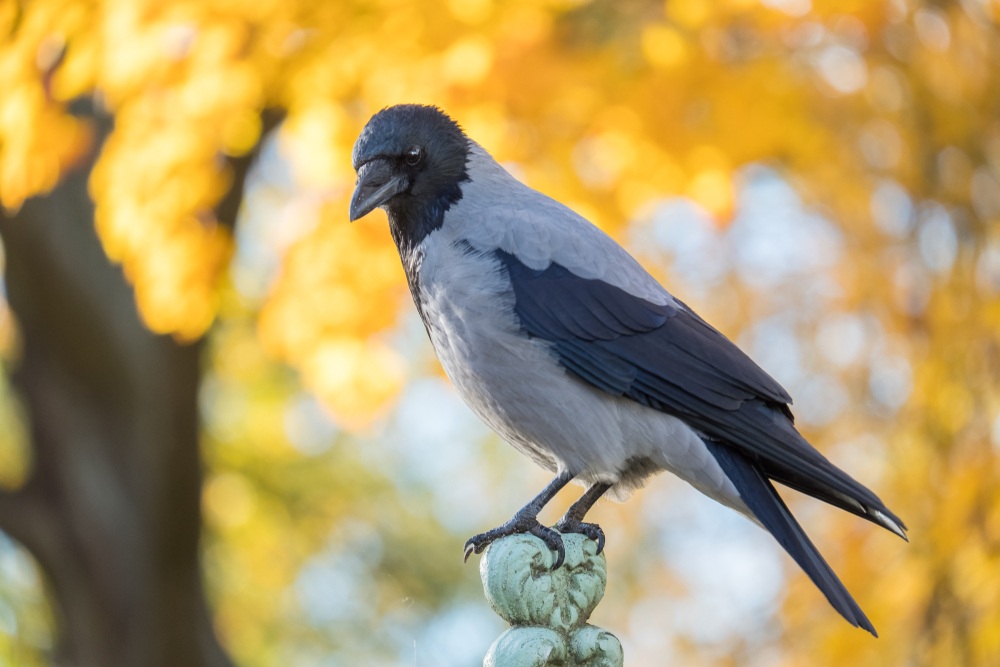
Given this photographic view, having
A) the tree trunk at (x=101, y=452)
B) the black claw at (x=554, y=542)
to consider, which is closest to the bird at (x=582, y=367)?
the black claw at (x=554, y=542)

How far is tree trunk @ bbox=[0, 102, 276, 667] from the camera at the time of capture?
539 centimetres

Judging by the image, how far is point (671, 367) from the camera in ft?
7.16

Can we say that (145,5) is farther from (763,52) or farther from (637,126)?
(763,52)

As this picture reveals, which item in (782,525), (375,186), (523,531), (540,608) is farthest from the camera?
(375,186)

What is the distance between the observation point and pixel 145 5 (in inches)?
139

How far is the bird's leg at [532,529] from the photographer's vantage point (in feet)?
6.57

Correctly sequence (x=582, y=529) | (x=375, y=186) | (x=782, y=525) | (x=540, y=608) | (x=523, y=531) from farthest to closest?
(x=375, y=186) < (x=582, y=529) < (x=523, y=531) < (x=782, y=525) < (x=540, y=608)

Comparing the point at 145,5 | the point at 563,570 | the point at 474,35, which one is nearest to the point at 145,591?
the point at 145,5

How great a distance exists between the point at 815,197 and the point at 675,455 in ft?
16.4

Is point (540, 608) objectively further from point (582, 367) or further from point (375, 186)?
point (375, 186)

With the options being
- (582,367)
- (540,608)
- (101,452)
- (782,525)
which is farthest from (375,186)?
(101,452)

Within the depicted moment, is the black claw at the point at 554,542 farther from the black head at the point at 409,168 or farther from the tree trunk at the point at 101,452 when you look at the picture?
the tree trunk at the point at 101,452

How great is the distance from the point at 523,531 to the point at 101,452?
187 inches

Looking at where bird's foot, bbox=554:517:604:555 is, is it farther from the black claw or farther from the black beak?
the black beak
